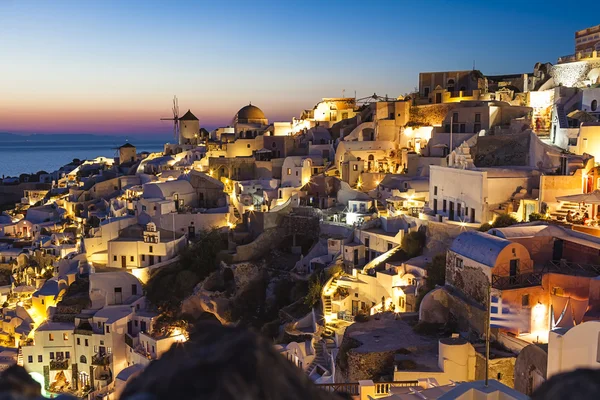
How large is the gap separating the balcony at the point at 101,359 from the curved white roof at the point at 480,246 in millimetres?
16193

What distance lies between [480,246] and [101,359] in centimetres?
1742

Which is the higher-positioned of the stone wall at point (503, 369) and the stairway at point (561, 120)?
the stairway at point (561, 120)

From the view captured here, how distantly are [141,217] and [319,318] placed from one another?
13.5 m

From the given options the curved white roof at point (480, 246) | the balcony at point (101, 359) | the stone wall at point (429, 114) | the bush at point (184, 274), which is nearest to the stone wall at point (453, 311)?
the curved white roof at point (480, 246)

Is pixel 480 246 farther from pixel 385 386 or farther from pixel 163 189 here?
pixel 163 189

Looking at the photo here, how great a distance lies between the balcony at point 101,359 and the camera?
23.5 metres

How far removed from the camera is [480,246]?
14.1 meters

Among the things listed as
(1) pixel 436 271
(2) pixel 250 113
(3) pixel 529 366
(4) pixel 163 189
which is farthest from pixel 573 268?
(2) pixel 250 113

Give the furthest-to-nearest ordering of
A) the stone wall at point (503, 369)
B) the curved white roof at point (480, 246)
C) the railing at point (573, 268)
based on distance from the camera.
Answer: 1. the curved white roof at point (480, 246)
2. the railing at point (573, 268)
3. the stone wall at point (503, 369)

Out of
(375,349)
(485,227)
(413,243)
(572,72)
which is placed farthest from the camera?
(572,72)

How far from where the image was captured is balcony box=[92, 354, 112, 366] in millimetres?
23513

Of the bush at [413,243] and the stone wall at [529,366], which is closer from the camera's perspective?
the stone wall at [529,366]

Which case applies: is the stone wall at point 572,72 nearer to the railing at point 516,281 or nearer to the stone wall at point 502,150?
the stone wall at point 502,150

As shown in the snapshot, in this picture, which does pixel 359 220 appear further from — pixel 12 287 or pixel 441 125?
pixel 12 287
